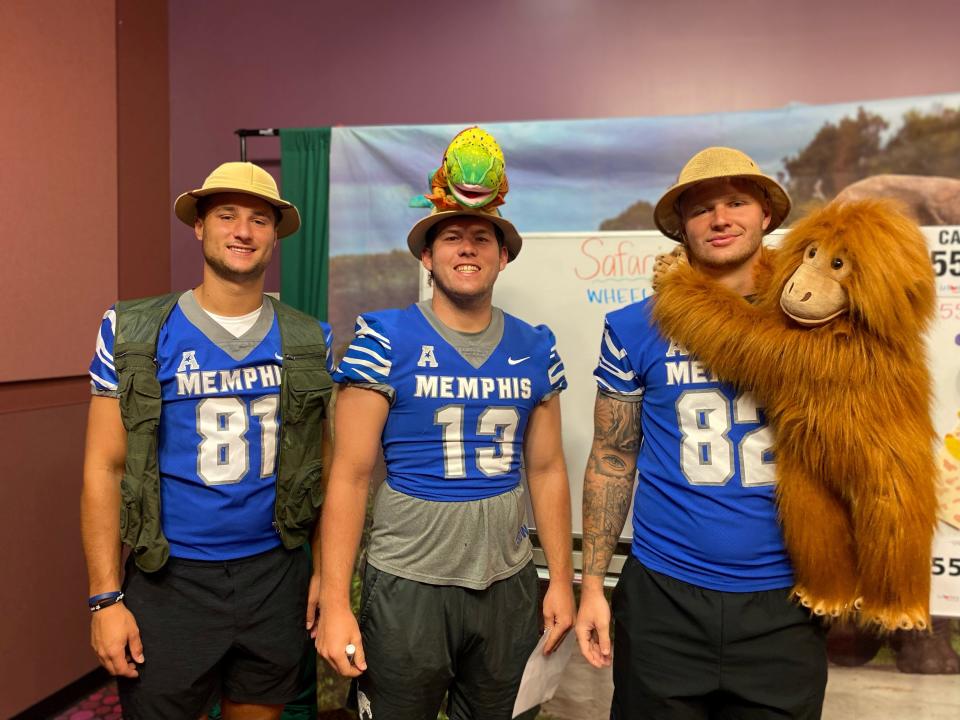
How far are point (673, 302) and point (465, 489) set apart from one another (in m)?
0.60

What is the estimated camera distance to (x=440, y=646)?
4.57 feet

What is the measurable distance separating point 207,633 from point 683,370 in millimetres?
1237

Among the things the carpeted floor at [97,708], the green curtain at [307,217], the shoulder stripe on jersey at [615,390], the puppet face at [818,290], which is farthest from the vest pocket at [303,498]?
the carpeted floor at [97,708]

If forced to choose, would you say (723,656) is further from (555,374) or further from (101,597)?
(101,597)

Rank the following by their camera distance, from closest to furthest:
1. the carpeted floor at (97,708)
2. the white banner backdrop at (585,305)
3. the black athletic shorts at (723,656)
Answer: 1. the black athletic shorts at (723,656)
2. the white banner backdrop at (585,305)
3. the carpeted floor at (97,708)

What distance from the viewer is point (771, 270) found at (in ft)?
4.33

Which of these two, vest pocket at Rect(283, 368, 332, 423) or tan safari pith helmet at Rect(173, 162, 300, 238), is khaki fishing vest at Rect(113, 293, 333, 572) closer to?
vest pocket at Rect(283, 368, 332, 423)

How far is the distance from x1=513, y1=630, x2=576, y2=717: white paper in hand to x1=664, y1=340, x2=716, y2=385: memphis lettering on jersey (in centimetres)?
65

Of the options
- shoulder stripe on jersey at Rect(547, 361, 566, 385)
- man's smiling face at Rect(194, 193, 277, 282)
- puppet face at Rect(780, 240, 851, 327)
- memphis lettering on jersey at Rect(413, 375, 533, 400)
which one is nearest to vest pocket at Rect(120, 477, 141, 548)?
man's smiling face at Rect(194, 193, 277, 282)

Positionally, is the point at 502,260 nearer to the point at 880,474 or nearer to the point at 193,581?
the point at 880,474

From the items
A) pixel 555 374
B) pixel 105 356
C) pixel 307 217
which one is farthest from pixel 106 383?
pixel 307 217

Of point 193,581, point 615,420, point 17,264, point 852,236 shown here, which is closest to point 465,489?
point 615,420

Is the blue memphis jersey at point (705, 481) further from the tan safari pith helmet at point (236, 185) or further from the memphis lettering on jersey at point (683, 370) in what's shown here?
the tan safari pith helmet at point (236, 185)

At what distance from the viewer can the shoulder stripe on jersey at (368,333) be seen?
56.1 inches
